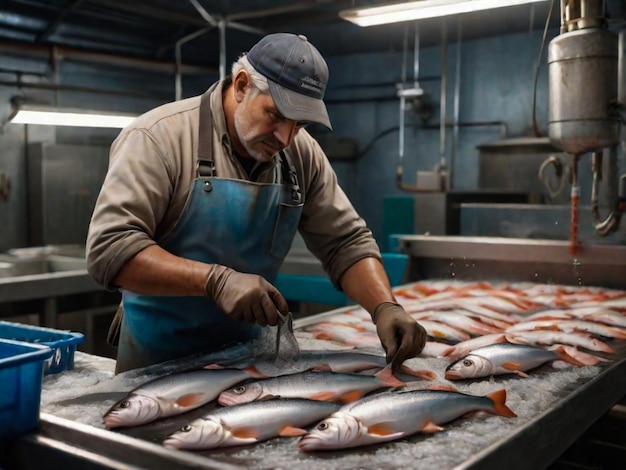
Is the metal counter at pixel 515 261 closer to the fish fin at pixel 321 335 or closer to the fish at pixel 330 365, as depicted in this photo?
the fish fin at pixel 321 335

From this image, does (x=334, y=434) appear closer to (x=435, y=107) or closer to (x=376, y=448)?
(x=376, y=448)

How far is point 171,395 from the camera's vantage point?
1.62 meters

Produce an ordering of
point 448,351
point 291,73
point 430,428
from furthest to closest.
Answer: point 448,351 < point 291,73 < point 430,428

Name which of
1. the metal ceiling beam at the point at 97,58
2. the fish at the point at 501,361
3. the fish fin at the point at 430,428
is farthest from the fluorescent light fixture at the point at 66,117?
the fish fin at the point at 430,428

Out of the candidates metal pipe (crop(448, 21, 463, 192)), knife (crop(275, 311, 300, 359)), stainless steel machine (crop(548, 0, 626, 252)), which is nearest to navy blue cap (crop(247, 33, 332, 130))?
knife (crop(275, 311, 300, 359))

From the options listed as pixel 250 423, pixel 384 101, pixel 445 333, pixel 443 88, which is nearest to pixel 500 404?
pixel 250 423

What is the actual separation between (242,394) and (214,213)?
0.61m

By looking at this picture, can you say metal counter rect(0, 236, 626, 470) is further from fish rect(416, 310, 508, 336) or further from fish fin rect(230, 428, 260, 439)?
fish rect(416, 310, 508, 336)

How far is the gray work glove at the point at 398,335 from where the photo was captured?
2045 mm

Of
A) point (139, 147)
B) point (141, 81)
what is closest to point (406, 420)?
point (139, 147)

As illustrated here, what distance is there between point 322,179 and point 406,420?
116 centimetres

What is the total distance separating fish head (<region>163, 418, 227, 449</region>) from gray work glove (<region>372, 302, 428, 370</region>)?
2.41 feet

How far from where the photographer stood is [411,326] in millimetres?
2125

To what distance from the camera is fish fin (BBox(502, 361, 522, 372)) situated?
6.71 feet
